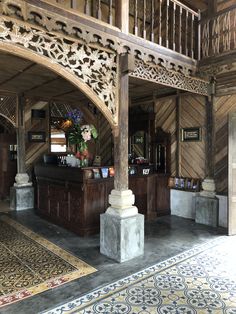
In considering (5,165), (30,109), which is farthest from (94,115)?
(5,165)

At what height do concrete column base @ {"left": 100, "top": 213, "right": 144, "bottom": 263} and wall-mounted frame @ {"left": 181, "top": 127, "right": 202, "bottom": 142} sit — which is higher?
wall-mounted frame @ {"left": 181, "top": 127, "right": 202, "bottom": 142}

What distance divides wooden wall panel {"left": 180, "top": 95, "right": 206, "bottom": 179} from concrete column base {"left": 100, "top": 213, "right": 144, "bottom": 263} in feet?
7.65

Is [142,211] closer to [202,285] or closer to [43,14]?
[202,285]

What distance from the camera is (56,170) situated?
487 centimetres

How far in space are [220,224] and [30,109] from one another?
5.19m

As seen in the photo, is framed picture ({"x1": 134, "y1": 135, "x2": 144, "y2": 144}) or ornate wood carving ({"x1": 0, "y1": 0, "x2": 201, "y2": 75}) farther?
framed picture ({"x1": 134, "y1": 135, "x2": 144, "y2": 144})

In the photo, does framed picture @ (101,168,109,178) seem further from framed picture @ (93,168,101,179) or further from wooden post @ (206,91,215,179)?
wooden post @ (206,91,215,179)

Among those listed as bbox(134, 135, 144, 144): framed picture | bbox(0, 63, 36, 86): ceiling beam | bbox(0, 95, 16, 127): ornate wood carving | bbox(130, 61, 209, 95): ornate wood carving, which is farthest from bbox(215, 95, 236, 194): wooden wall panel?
bbox(0, 95, 16, 127): ornate wood carving

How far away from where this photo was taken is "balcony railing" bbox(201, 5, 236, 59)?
4.44m

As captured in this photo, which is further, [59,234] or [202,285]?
[59,234]

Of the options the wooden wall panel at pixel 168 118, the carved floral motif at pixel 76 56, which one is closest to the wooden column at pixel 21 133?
the wooden wall panel at pixel 168 118

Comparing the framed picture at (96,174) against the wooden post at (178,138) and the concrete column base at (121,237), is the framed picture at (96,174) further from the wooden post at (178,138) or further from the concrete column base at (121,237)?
the wooden post at (178,138)

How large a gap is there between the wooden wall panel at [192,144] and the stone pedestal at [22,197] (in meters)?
3.60

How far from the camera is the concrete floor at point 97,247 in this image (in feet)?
8.19
